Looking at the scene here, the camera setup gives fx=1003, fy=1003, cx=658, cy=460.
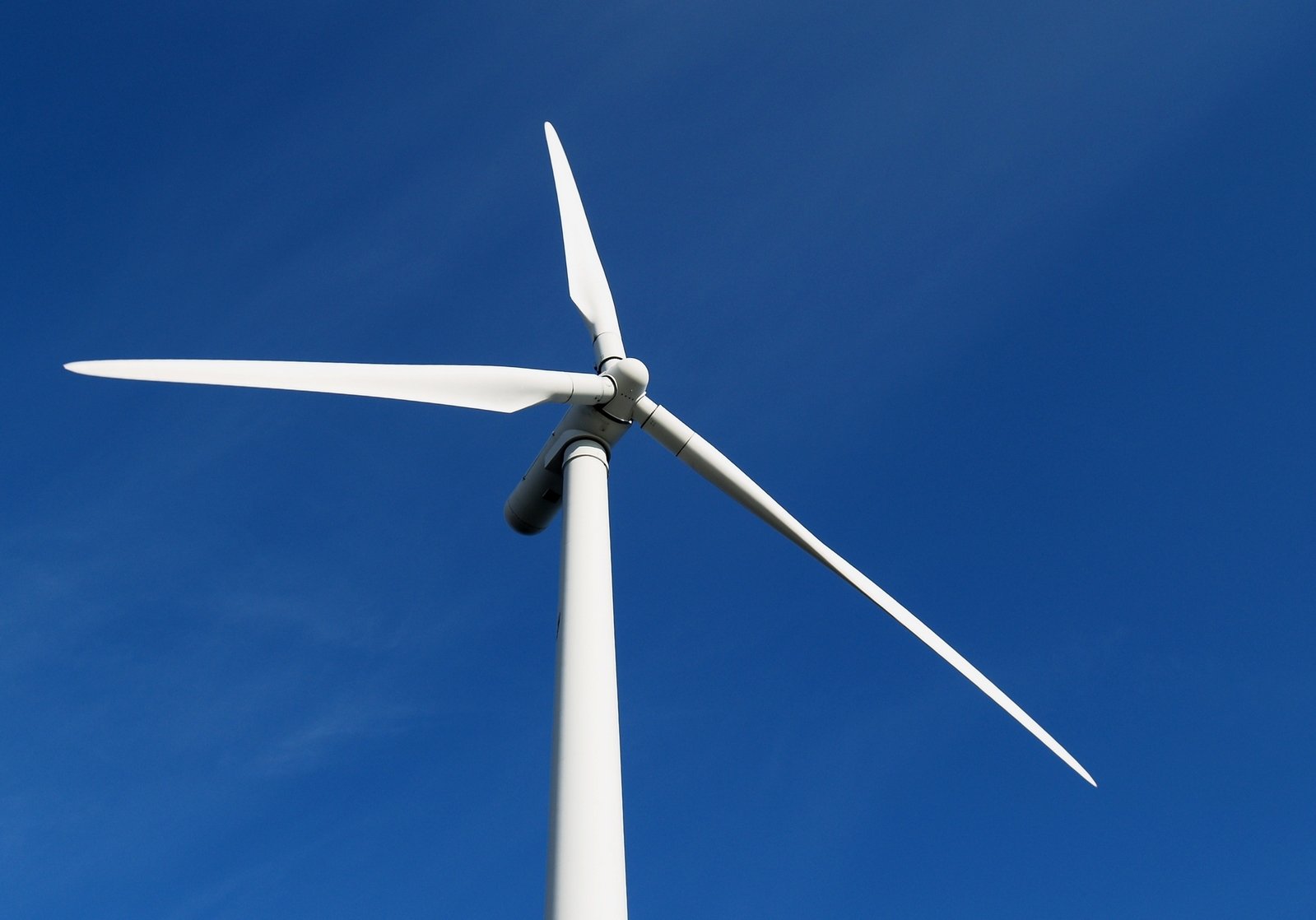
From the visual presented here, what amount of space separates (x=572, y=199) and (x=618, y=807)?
1150 cm

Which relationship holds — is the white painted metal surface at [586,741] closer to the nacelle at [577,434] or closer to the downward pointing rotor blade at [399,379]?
the nacelle at [577,434]

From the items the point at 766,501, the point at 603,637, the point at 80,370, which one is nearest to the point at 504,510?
the point at 766,501

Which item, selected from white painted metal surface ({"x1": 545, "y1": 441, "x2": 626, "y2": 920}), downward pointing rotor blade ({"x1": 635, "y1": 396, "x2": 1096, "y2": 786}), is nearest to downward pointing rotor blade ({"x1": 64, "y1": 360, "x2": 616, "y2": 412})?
downward pointing rotor blade ({"x1": 635, "y1": 396, "x2": 1096, "y2": 786})

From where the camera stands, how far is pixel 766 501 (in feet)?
47.9

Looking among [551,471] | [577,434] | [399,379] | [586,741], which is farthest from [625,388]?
[586,741]

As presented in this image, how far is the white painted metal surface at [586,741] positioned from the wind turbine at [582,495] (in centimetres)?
1

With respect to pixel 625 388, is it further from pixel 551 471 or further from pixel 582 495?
pixel 582 495

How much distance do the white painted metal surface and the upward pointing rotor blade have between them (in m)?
3.36

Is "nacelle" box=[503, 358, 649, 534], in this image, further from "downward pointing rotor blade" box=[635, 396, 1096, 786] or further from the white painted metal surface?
the white painted metal surface

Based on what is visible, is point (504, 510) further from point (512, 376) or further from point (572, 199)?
point (572, 199)

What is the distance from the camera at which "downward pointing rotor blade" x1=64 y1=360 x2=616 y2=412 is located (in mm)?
10289

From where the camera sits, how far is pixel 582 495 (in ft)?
38.8

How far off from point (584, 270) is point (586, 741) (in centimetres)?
885

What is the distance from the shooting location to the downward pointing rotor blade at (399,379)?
10289 mm
